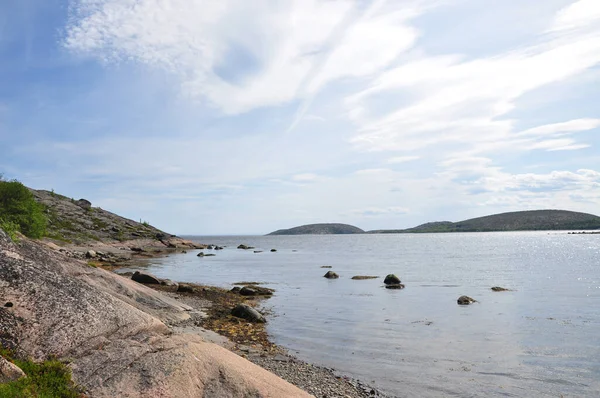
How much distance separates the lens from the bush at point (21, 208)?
69.9 metres

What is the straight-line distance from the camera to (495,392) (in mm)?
16906

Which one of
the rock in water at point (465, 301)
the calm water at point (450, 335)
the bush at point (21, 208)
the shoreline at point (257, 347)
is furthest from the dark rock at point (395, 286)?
the bush at point (21, 208)

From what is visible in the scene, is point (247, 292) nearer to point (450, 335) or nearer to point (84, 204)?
point (450, 335)

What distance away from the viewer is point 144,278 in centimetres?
3922

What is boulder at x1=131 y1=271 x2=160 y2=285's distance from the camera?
38938 millimetres

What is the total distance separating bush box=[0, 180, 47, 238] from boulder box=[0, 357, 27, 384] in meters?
70.4

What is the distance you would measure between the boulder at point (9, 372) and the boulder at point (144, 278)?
31035 mm

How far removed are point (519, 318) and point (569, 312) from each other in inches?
205

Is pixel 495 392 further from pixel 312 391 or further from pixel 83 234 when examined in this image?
pixel 83 234

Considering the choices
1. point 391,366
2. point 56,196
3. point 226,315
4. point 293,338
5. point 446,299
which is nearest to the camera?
point 391,366

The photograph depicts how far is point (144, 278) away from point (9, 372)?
31601 millimetres

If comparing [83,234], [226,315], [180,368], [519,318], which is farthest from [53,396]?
[83,234]

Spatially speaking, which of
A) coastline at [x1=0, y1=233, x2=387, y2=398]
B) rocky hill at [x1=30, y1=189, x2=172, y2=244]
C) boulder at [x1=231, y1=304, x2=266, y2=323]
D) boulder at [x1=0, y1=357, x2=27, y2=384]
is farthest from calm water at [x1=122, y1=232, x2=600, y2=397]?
rocky hill at [x1=30, y1=189, x2=172, y2=244]

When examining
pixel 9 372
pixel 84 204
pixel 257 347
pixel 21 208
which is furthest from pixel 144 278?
pixel 84 204
